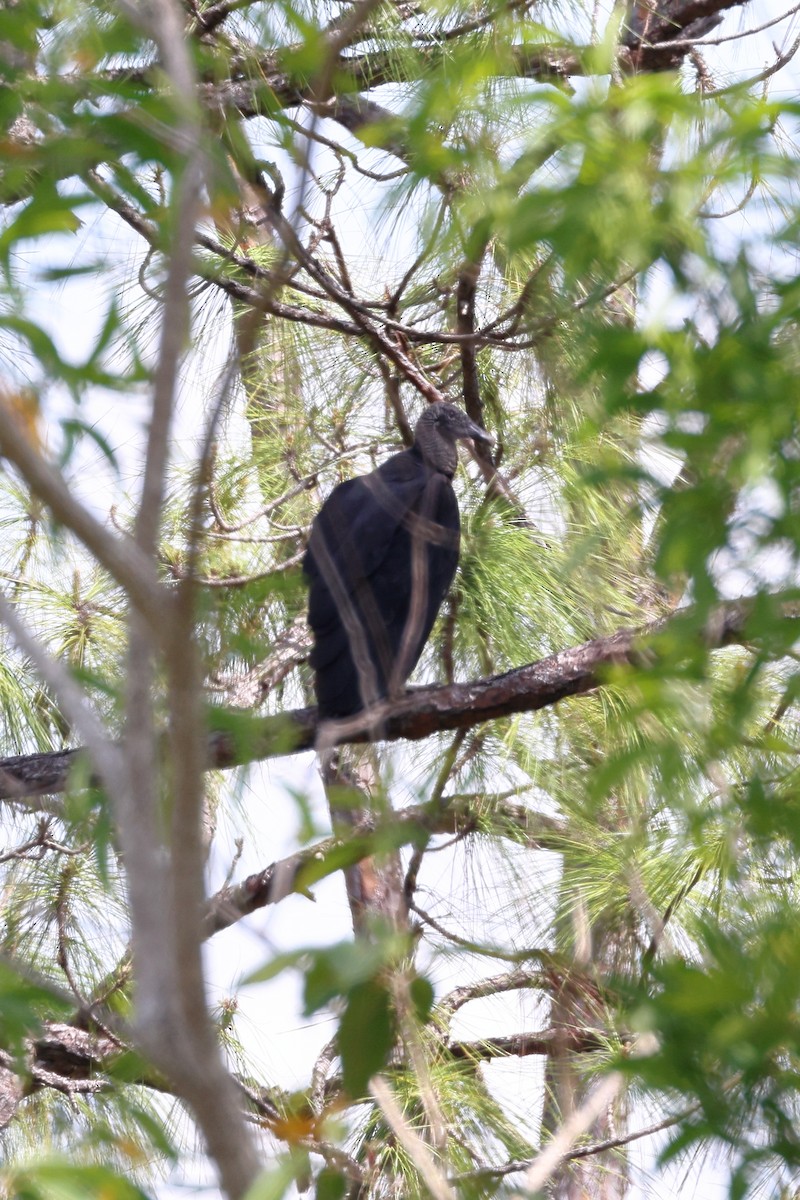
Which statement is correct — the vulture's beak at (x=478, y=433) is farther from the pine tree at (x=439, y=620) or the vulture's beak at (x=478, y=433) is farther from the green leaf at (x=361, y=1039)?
the green leaf at (x=361, y=1039)

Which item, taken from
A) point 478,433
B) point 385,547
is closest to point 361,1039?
Answer: point 478,433

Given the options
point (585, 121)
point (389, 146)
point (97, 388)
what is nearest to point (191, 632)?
point (97, 388)

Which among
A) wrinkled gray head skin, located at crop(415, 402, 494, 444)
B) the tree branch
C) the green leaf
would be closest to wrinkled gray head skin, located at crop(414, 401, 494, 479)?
wrinkled gray head skin, located at crop(415, 402, 494, 444)

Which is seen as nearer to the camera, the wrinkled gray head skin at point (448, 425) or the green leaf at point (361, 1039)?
the green leaf at point (361, 1039)

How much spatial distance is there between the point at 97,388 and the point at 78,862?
1.50 meters

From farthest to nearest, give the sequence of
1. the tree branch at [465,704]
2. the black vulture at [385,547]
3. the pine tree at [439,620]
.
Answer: the black vulture at [385,547] < the tree branch at [465,704] < the pine tree at [439,620]

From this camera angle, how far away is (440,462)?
226 cm

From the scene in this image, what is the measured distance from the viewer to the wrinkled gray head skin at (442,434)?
2143 mm

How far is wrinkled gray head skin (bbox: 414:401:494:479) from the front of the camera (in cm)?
214

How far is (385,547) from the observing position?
2357mm

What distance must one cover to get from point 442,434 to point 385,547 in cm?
26

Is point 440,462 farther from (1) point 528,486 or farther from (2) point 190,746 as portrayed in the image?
(2) point 190,746

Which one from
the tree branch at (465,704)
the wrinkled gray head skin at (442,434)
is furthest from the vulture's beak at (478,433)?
the tree branch at (465,704)

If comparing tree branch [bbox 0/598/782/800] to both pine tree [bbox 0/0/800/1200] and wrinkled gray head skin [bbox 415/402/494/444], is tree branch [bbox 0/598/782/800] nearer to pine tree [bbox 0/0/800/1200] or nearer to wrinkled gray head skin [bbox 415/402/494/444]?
pine tree [bbox 0/0/800/1200]
